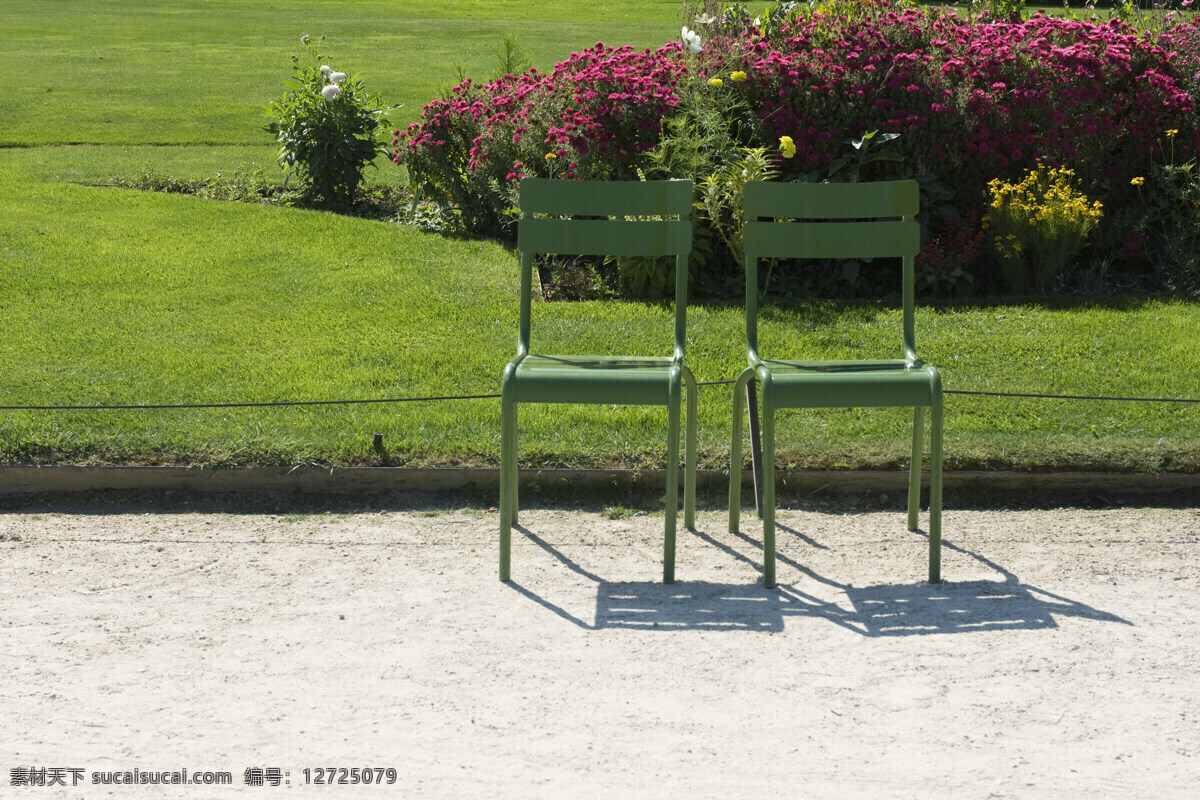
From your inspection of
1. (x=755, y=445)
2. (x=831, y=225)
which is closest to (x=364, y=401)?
Result: (x=755, y=445)

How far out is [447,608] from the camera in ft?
14.2

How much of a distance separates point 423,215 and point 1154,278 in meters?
5.24

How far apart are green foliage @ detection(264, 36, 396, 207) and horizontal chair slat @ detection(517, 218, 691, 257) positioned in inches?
220

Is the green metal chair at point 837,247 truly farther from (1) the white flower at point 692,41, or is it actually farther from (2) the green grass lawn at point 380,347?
(1) the white flower at point 692,41

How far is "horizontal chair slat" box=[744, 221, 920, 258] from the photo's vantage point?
4.87m

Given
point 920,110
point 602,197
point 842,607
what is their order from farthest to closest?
point 920,110 < point 602,197 < point 842,607

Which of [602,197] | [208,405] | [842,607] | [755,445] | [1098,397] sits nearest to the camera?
[842,607]

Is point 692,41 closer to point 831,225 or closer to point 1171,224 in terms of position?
point 1171,224

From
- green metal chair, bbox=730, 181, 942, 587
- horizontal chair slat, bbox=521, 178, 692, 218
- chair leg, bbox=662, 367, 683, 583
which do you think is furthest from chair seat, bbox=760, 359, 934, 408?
horizontal chair slat, bbox=521, 178, 692, 218

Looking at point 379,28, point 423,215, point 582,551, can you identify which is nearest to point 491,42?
point 379,28

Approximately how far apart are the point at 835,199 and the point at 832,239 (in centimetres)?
16

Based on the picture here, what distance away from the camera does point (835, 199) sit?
15.9 feet

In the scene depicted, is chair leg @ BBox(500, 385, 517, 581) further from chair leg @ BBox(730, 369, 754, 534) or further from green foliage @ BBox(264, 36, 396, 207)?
green foliage @ BBox(264, 36, 396, 207)

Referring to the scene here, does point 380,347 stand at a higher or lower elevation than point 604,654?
higher
